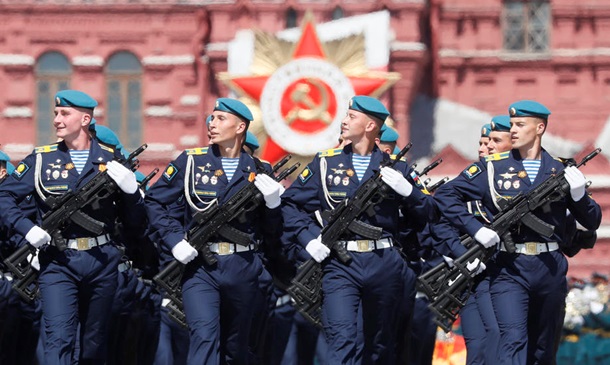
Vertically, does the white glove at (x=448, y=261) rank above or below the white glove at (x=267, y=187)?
below

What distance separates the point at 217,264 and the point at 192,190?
2.06 feet

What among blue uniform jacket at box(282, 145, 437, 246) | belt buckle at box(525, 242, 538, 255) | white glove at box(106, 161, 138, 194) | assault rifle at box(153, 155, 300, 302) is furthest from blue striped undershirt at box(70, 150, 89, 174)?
belt buckle at box(525, 242, 538, 255)

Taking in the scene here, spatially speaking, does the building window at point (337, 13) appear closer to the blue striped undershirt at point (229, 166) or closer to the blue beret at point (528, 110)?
the blue beret at point (528, 110)

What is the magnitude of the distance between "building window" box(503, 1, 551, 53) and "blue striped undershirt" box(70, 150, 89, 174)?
54.8 feet

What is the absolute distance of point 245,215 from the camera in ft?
39.7

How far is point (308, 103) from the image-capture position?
2619cm

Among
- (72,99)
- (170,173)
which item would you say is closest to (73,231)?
(170,173)

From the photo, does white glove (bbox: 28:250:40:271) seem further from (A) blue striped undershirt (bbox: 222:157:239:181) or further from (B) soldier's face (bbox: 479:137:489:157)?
(B) soldier's face (bbox: 479:137:489:157)

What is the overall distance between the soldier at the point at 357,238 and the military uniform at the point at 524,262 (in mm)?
433

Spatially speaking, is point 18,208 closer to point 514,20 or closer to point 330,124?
point 330,124

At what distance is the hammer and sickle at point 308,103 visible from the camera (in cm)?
2611

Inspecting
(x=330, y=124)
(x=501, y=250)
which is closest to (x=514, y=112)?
(x=501, y=250)

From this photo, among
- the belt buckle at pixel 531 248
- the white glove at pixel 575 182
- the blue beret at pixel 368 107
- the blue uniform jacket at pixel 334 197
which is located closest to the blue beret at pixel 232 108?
the blue uniform jacket at pixel 334 197

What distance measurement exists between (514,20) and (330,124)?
13.4ft
